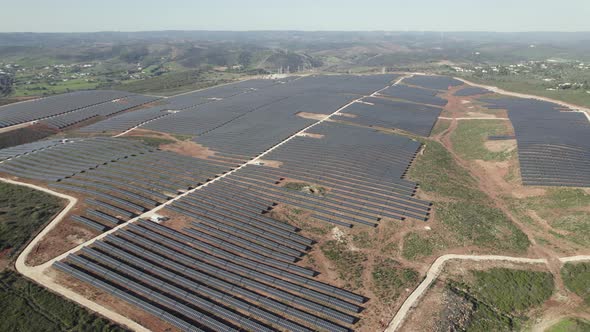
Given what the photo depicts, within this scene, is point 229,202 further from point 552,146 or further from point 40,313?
point 552,146

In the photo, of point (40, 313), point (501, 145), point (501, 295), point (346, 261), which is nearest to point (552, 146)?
point (501, 145)

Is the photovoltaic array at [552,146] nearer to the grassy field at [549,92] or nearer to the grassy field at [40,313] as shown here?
the grassy field at [549,92]

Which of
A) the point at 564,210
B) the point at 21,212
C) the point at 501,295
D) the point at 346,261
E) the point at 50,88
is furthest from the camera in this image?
the point at 50,88

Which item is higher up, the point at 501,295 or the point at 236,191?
the point at 236,191

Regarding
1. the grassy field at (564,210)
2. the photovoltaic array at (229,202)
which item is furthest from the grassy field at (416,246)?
the grassy field at (564,210)

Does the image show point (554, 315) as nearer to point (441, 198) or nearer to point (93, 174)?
point (441, 198)

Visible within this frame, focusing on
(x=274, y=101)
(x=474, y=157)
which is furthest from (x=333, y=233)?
(x=274, y=101)
